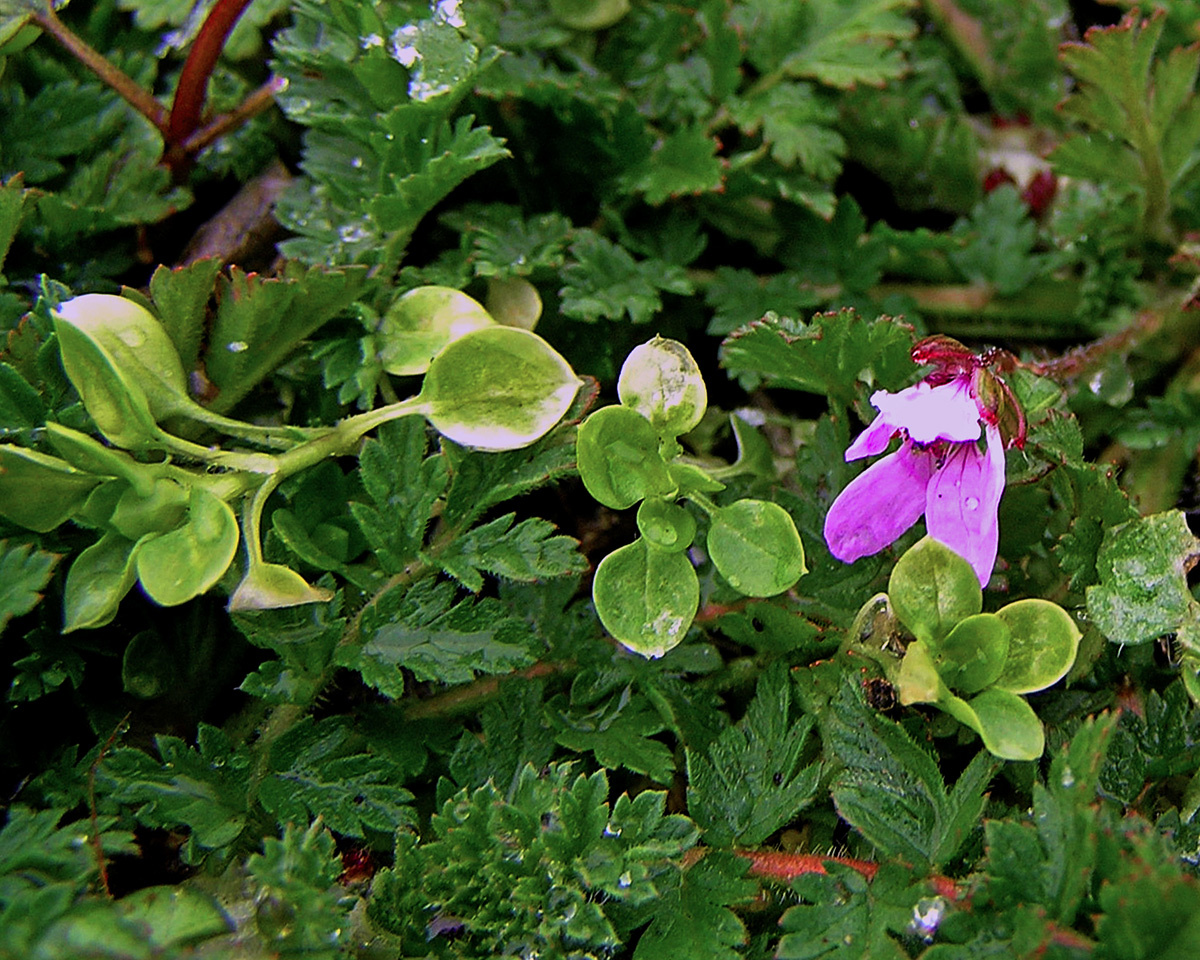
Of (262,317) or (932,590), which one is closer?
(932,590)

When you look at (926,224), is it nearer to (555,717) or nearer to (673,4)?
(673,4)

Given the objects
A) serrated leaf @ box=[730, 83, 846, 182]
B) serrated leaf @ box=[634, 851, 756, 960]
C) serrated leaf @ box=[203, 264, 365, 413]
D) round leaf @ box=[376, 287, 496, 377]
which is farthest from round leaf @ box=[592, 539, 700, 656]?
serrated leaf @ box=[730, 83, 846, 182]

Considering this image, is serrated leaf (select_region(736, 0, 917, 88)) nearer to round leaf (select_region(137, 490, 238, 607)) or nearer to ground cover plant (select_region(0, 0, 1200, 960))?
ground cover plant (select_region(0, 0, 1200, 960))

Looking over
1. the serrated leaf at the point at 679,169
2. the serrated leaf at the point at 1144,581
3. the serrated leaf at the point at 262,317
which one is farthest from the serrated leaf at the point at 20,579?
the serrated leaf at the point at 1144,581

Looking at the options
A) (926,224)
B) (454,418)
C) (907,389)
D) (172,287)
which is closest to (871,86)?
(926,224)

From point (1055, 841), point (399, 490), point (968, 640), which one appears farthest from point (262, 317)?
point (1055, 841)

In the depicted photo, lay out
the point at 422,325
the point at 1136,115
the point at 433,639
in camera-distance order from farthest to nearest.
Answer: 1. the point at 1136,115
2. the point at 422,325
3. the point at 433,639

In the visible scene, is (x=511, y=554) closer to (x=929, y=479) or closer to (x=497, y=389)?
(x=497, y=389)

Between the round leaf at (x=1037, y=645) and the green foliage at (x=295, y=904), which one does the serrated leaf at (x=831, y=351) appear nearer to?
the round leaf at (x=1037, y=645)
